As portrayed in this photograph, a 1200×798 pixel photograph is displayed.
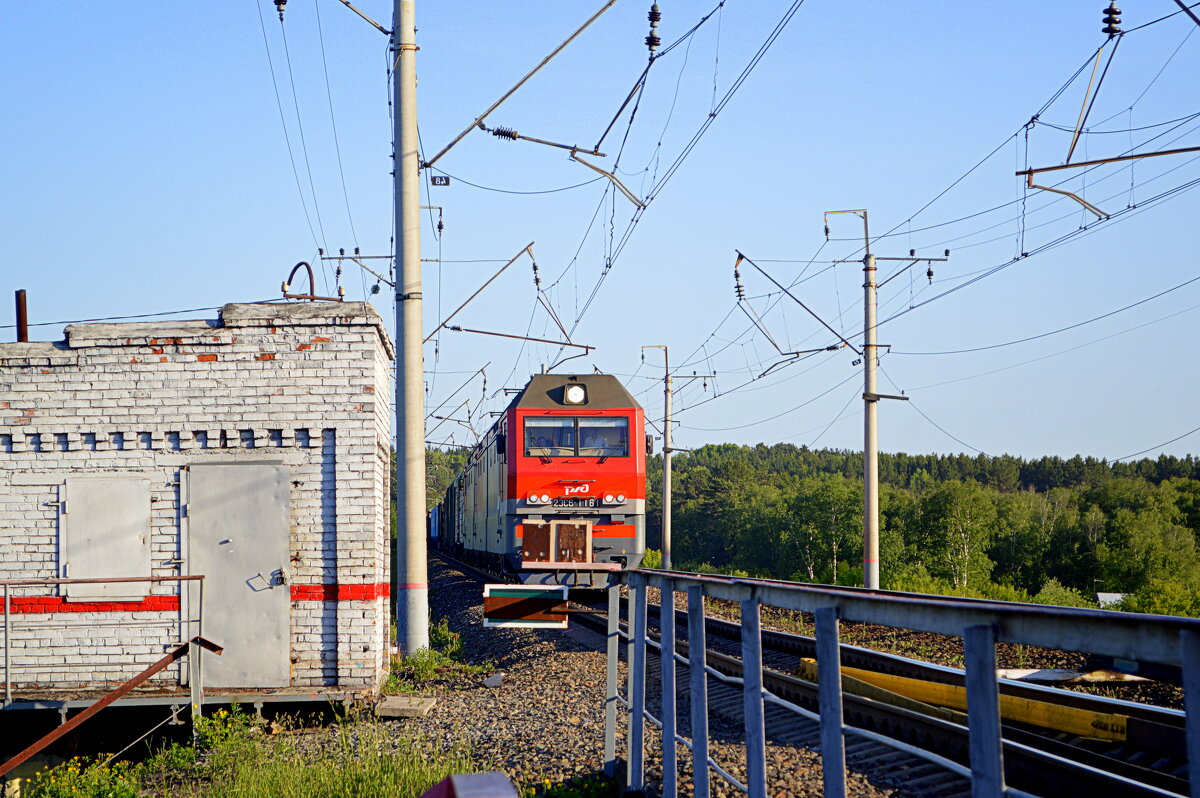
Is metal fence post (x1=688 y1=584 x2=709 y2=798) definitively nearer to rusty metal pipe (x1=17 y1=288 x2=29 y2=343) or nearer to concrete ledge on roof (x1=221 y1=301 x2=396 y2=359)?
concrete ledge on roof (x1=221 y1=301 x2=396 y2=359)

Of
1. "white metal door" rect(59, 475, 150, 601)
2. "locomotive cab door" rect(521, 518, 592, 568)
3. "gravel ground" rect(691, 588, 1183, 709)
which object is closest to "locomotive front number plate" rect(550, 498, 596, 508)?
"locomotive cab door" rect(521, 518, 592, 568)

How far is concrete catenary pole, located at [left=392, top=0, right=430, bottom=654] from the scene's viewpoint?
12828mm

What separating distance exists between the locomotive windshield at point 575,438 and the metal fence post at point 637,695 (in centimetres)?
1067

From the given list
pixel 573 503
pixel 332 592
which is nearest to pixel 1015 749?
pixel 332 592

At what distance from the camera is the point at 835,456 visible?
153375 mm

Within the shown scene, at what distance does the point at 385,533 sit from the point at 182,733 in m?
3.52

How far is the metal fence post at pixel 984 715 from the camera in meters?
2.96

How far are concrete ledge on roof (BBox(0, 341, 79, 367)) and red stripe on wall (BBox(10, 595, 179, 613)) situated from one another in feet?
8.22

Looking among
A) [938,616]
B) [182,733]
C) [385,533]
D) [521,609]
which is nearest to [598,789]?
[521,609]

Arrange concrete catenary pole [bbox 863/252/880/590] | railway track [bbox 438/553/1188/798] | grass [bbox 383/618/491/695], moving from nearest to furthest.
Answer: railway track [bbox 438/553/1188/798] < grass [bbox 383/618/491/695] < concrete catenary pole [bbox 863/252/880/590]

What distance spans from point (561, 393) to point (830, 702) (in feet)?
47.3

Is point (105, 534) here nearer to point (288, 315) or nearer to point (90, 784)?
point (288, 315)

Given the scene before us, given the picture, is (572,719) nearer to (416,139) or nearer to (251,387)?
(251,387)

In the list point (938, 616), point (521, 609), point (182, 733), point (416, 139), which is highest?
point (416, 139)
